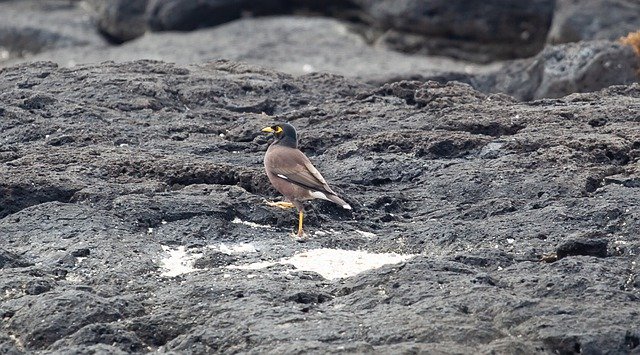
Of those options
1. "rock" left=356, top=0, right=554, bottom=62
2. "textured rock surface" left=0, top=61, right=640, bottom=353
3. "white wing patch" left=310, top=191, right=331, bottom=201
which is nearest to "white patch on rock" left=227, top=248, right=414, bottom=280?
"textured rock surface" left=0, top=61, right=640, bottom=353

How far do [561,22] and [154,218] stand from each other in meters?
17.2

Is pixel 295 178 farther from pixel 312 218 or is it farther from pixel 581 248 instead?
pixel 581 248

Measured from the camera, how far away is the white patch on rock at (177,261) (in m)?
9.24

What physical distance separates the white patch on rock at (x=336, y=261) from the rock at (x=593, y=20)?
16627 mm

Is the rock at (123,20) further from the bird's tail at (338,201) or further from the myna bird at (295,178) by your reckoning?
the bird's tail at (338,201)

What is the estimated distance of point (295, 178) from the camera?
10.7 m

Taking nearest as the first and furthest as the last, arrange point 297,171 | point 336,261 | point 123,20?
1. point 336,261
2. point 297,171
3. point 123,20

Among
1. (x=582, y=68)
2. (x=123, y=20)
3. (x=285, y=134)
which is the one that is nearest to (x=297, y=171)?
(x=285, y=134)

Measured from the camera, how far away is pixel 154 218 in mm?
10219

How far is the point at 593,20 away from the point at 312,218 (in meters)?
16.7

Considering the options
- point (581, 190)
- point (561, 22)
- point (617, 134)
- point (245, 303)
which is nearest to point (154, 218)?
point (245, 303)

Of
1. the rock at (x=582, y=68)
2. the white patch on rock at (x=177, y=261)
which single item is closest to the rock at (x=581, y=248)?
the white patch on rock at (x=177, y=261)

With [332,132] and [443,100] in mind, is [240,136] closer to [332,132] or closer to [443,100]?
[332,132]

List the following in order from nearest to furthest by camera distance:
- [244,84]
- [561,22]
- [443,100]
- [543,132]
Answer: [543,132]
[443,100]
[244,84]
[561,22]
